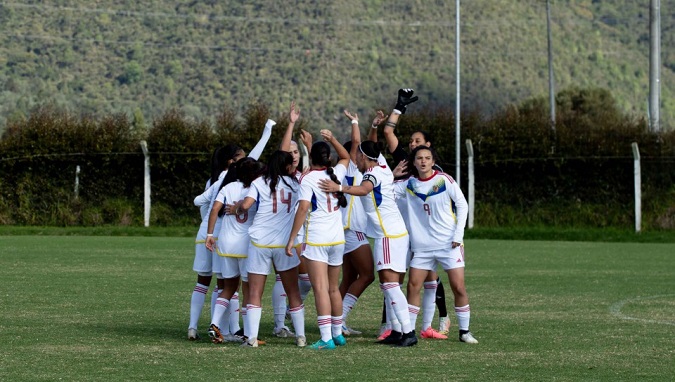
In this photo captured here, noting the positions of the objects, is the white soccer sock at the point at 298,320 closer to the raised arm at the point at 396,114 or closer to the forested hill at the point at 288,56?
the raised arm at the point at 396,114

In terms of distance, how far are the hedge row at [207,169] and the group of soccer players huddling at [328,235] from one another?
22266 millimetres

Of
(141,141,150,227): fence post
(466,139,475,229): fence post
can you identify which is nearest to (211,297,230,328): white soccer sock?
(141,141,150,227): fence post

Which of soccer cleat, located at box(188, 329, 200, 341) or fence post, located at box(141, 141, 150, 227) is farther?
fence post, located at box(141, 141, 150, 227)

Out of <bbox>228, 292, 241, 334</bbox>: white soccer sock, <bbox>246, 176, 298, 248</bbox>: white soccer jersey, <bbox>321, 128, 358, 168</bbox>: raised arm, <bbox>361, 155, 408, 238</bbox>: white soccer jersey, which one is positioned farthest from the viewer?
<bbox>228, 292, 241, 334</bbox>: white soccer sock

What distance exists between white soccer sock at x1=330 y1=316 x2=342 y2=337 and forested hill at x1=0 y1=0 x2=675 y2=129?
58.3m

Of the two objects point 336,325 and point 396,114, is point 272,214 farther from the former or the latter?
point 396,114

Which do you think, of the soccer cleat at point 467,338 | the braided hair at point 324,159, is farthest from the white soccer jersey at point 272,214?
the soccer cleat at point 467,338

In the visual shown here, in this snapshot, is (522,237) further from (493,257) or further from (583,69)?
(583,69)

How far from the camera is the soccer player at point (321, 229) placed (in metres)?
10.5

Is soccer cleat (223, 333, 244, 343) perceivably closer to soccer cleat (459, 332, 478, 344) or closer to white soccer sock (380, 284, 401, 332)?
white soccer sock (380, 284, 401, 332)

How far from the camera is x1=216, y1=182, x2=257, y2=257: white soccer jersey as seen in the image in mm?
11039

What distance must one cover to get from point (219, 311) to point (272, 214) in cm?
119

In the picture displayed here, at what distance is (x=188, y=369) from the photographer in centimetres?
928

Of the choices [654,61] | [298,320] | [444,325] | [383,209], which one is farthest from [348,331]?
[654,61]
